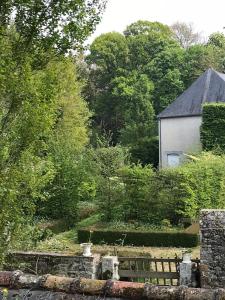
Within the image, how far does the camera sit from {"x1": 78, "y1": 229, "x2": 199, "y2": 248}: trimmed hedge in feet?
58.4

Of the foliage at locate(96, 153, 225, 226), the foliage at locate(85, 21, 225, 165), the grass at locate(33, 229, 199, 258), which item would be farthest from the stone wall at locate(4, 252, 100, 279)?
the foliage at locate(85, 21, 225, 165)

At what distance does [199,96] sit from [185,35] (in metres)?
25.0

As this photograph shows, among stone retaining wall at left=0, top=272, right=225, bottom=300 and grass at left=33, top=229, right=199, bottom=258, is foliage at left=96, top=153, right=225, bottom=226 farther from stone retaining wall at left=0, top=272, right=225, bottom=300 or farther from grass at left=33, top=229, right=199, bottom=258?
stone retaining wall at left=0, top=272, right=225, bottom=300

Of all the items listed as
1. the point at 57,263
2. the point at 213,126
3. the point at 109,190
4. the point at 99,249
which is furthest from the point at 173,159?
the point at 57,263

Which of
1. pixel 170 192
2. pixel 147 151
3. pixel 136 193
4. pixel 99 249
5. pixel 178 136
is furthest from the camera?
pixel 147 151

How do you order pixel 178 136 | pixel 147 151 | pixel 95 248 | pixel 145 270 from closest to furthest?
1. pixel 145 270
2. pixel 95 248
3. pixel 178 136
4. pixel 147 151

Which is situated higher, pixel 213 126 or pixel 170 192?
pixel 213 126

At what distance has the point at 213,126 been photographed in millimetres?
27953

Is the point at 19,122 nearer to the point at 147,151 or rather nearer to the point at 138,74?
the point at 147,151

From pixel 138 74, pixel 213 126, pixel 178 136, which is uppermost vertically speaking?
pixel 138 74

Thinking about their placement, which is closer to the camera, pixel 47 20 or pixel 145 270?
pixel 47 20

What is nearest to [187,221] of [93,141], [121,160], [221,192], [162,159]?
[221,192]

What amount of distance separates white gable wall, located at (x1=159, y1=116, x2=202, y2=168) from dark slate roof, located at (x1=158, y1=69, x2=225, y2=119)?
406mm

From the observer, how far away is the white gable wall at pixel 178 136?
29.9m
